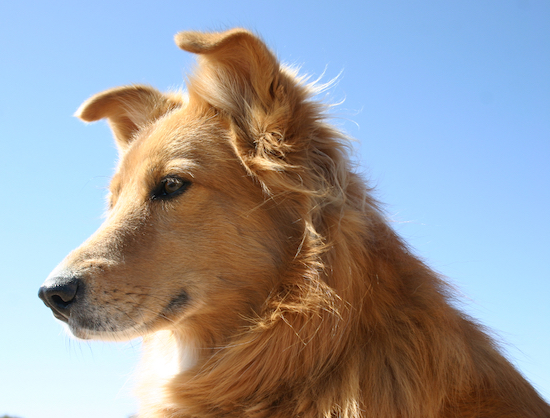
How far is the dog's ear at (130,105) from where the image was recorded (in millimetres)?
4238

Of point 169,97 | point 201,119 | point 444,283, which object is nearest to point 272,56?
point 201,119

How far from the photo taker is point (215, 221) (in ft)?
10.2

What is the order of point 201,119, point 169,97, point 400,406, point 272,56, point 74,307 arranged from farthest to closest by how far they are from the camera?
point 169,97, point 201,119, point 272,56, point 74,307, point 400,406

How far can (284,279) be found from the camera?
3104mm

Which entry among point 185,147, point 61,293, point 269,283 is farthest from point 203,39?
point 61,293

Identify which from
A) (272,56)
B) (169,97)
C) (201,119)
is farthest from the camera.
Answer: (169,97)

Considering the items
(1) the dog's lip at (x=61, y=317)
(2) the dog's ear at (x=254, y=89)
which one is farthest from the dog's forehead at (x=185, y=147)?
(1) the dog's lip at (x=61, y=317)

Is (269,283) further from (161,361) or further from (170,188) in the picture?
(161,361)

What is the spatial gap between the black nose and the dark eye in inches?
29.3

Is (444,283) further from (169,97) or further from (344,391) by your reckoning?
(169,97)

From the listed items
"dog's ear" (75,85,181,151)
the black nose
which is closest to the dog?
the black nose

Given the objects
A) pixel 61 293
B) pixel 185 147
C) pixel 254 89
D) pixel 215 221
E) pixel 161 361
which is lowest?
pixel 161 361

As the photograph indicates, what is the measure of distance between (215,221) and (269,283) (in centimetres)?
53

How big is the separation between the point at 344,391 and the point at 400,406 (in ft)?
1.01
